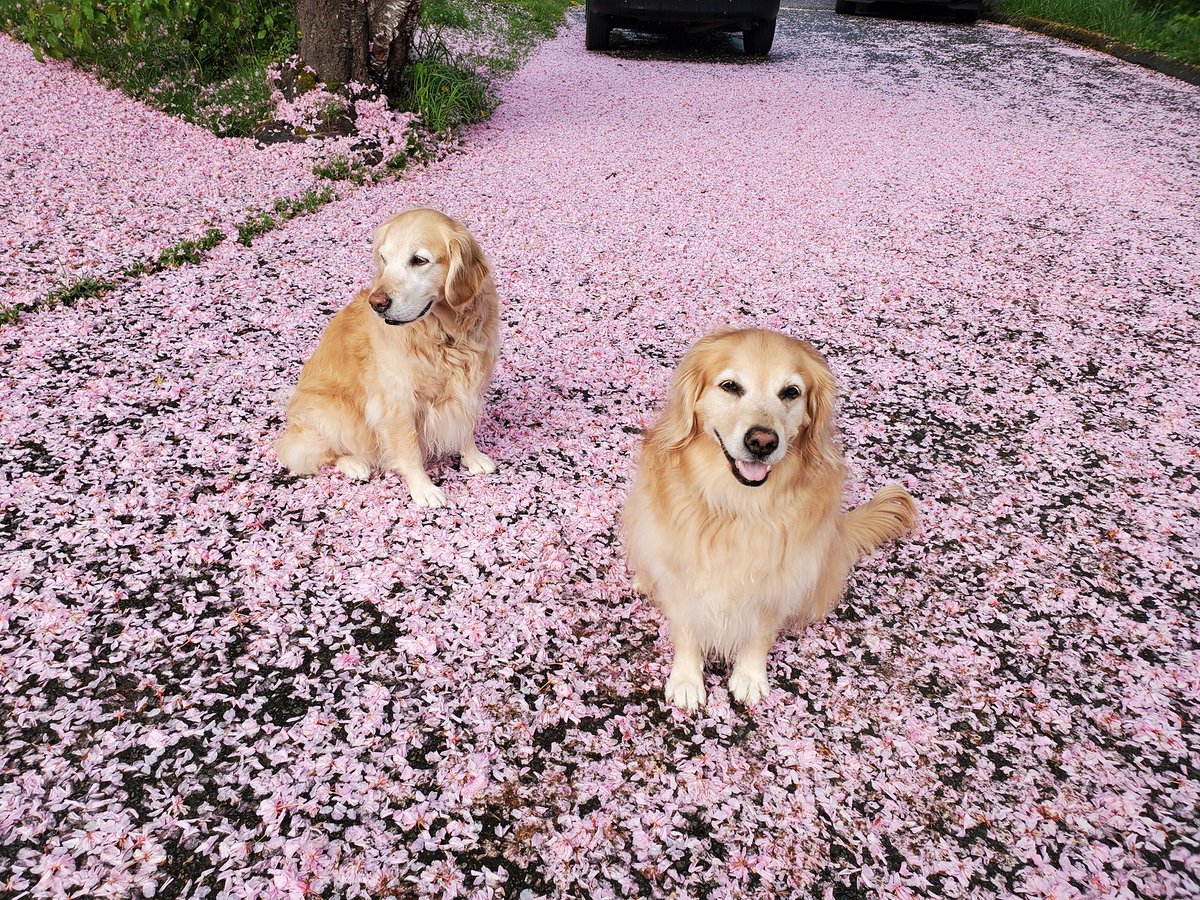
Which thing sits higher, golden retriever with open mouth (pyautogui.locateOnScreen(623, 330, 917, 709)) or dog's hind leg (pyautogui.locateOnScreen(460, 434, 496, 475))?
golden retriever with open mouth (pyautogui.locateOnScreen(623, 330, 917, 709))

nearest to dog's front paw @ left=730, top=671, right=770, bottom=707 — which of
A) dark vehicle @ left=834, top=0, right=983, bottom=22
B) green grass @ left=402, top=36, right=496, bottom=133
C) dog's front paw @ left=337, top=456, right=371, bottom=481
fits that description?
dog's front paw @ left=337, top=456, right=371, bottom=481

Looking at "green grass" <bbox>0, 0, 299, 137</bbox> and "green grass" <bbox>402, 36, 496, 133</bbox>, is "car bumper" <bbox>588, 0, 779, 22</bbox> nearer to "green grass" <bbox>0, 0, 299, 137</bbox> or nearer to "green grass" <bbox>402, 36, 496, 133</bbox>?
"green grass" <bbox>402, 36, 496, 133</bbox>

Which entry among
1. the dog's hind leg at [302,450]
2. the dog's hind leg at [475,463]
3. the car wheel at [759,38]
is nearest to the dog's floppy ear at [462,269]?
the dog's hind leg at [475,463]

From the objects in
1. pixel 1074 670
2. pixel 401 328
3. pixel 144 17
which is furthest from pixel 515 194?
pixel 1074 670

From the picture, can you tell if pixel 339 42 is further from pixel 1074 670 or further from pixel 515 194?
pixel 1074 670

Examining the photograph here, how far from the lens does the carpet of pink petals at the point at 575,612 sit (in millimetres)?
1933

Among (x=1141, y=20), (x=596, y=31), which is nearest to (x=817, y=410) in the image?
(x=596, y=31)

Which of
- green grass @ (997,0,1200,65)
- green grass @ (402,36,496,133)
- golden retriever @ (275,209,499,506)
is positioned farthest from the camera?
green grass @ (997,0,1200,65)

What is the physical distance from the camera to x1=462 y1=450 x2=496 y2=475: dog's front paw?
3.41 meters

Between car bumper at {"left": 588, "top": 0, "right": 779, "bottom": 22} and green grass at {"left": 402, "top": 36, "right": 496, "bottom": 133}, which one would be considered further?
car bumper at {"left": 588, "top": 0, "right": 779, "bottom": 22}

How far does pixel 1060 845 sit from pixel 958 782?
30cm

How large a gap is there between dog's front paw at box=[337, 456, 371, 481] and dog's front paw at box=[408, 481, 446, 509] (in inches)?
10.8

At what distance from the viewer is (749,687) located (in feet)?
7.80

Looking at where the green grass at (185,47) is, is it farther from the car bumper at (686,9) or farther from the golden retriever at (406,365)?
the car bumper at (686,9)
